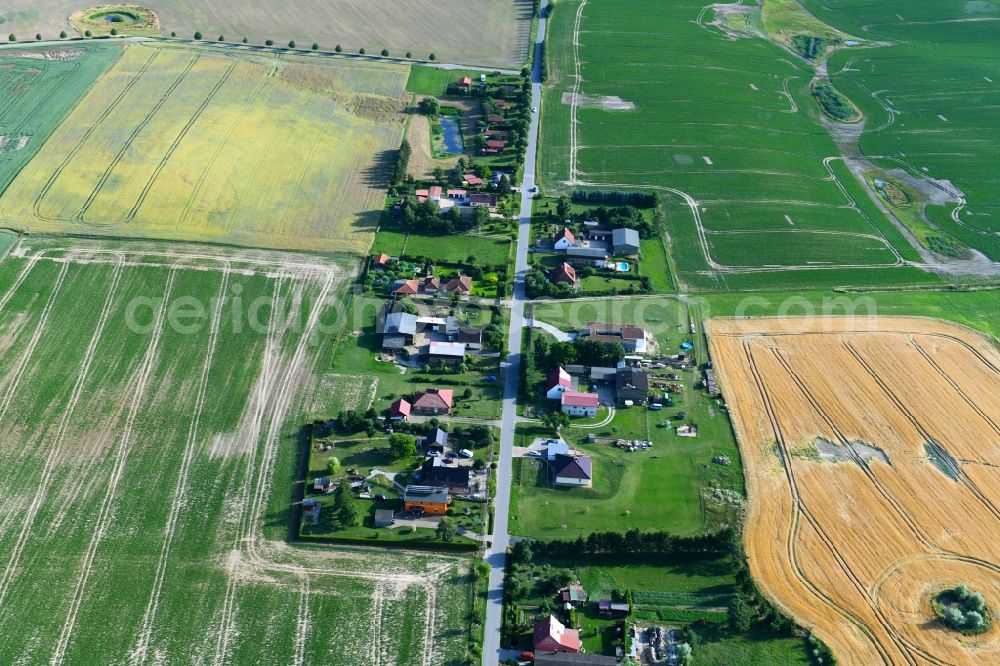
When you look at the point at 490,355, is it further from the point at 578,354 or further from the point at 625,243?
the point at 625,243

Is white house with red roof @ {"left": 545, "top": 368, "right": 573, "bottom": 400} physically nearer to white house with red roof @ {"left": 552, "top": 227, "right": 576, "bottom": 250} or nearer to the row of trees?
the row of trees

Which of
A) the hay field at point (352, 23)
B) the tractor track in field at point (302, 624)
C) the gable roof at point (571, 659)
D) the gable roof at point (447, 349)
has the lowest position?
the tractor track in field at point (302, 624)

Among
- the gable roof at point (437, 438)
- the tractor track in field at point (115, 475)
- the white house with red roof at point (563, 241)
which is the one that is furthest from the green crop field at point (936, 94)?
the tractor track in field at point (115, 475)

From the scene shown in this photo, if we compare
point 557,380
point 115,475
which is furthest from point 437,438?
point 115,475

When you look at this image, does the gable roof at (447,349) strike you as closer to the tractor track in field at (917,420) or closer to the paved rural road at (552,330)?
the paved rural road at (552,330)

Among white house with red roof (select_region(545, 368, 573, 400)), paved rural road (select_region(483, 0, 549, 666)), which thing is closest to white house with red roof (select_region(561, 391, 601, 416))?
white house with red roof (select_region(545, 368, 573, 400))
